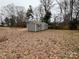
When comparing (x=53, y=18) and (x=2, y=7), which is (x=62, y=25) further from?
(x=2, y=7)

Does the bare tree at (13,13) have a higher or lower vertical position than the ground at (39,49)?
higher

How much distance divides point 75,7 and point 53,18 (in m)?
7.68

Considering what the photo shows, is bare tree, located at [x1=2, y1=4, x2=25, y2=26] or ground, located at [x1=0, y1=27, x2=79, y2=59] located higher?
bare tree, located at [x1=2, y1=4, x2=25, y2=26]

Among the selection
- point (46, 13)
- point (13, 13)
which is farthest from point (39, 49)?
point (13, 13)

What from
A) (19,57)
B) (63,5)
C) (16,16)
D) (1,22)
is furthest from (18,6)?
(19,57)

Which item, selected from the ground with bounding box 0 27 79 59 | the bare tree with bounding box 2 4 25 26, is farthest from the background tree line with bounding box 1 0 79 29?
the ground with bounding box 0 27 79 59

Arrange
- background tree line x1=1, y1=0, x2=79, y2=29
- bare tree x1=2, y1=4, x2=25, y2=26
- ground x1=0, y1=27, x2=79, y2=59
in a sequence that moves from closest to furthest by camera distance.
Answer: ground x1=0, y1=27, x2=79, y2=59 → background tree line x1=1, y1=0, x2=79, y2=29 → bare tree x1=2, y1=4, x2=25, y2=26

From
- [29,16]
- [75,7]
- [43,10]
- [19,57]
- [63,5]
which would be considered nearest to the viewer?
[19,57]

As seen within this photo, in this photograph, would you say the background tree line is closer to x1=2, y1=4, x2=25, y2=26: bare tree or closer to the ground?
x1=2, y1=4, x2=25, y2=26: bare tree

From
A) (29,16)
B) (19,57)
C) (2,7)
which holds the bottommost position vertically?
(19,57)

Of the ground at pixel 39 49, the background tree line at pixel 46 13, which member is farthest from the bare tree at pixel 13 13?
the ground at pixel 39 49

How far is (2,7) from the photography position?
141 feet

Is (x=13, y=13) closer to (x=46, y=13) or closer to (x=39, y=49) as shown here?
(x=46, y=13)

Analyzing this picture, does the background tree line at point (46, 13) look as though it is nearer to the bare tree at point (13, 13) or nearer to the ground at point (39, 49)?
the bare tree at point (13, 13)
